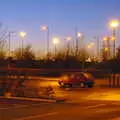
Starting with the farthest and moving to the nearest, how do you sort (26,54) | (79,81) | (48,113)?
(26,54), (79,81), (48,113)

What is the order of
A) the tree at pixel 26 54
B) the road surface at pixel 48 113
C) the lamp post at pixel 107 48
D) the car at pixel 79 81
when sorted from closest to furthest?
the road surface at pixel 48 113, the car at pixel 79 81, the tree at pixel 26 54, the lamp post at pixel 107 48

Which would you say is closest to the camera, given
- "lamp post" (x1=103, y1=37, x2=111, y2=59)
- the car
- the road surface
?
the road surface

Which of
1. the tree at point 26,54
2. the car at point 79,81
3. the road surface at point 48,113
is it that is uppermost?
the tree at point 26,54

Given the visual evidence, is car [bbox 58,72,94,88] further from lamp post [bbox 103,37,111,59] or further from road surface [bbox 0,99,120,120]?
lamp post [bbox 103,37,111,59]

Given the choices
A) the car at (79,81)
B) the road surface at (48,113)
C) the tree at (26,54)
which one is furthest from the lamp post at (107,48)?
the road surface at (48,113)

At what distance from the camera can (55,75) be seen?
71.4 m

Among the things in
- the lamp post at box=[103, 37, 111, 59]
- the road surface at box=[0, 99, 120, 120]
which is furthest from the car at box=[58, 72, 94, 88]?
the lamp post at box=[103, 37, 111, 59]

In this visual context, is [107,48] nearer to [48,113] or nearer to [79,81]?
[79,81]

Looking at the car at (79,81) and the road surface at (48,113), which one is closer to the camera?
the road surface at (48,113)

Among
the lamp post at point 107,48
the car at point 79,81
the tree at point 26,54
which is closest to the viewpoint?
the car at point 79,81

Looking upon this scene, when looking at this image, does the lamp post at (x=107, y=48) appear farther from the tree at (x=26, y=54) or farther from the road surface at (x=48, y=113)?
the road surface at (x=48, y=113)

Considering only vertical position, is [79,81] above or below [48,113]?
above

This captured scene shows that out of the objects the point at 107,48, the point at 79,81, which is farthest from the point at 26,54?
the point at 79,81

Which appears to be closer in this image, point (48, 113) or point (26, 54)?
point (48, 113)
